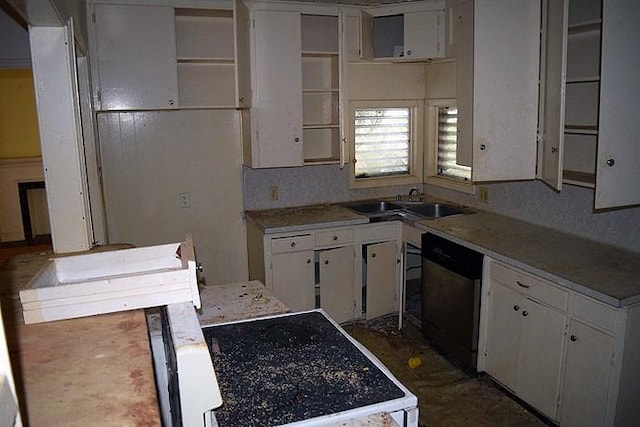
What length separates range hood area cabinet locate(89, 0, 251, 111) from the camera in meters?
3.52

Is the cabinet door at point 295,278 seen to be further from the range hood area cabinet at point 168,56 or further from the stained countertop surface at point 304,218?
the range hood area cabinet at point 168,56

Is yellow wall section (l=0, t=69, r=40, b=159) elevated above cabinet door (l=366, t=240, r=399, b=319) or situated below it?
above

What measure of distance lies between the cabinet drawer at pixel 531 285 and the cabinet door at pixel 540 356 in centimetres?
5

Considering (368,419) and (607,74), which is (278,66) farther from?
(368,419)

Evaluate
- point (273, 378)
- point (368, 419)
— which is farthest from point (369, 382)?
point (273, 378)

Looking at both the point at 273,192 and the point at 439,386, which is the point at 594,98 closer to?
the point at 439,386

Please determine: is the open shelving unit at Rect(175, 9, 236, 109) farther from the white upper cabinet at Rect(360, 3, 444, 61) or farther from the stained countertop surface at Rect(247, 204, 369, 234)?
the white upper cabinet at Rect(360, 3, 444, 61)

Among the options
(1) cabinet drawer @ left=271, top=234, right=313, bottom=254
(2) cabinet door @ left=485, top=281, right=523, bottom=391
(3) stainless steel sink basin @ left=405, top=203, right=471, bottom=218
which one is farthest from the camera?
(3) stainless steel sink basin @ left=405, top=203, right=471, bottom=218

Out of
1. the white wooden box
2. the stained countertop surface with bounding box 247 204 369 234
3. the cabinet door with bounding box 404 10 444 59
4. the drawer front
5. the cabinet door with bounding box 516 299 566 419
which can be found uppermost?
the cabinet door with bounding box 404 10 444 59

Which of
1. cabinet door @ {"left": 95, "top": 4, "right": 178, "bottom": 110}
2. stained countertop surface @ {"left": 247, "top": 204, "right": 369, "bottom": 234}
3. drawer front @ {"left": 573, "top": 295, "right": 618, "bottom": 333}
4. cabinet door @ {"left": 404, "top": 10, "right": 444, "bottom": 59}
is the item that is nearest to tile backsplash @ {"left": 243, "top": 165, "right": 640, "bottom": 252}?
stained countertop surface @ {"left": 247, "top": 204, "right": 369, "bottom": 234}

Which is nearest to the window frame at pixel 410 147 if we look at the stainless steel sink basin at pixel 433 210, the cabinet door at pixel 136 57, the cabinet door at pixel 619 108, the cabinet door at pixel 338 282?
the stainless steel sink basin at pixel 433 210

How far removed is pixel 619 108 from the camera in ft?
8.38

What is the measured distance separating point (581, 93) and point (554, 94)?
384 mm

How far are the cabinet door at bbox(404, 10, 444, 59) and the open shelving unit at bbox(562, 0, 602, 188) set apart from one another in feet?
3.11
